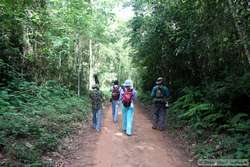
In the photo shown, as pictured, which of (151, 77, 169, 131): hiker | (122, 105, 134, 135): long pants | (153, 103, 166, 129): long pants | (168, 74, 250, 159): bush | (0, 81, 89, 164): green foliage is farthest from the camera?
(153, 103, 166, 129): long pants

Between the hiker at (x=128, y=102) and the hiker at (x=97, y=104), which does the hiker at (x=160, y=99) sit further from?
the hiker at (x=97, y=104)

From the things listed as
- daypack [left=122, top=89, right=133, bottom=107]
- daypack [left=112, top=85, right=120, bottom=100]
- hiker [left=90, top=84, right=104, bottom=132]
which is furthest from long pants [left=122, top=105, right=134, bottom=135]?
daypack [left=112, top=85, right=120, bottom=100]

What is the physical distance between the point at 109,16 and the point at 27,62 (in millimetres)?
11939

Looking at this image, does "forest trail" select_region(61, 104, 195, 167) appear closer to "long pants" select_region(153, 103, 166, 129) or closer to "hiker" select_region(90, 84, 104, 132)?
"hiker" select_region(90, 84, 104, 132)

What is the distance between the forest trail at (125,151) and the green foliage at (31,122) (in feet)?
2.58

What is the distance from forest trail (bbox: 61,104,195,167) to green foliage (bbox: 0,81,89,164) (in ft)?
2.58

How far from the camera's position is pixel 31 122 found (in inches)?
373

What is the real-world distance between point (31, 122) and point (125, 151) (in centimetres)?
294

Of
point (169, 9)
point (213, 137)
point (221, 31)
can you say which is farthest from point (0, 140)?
point (169, 9)

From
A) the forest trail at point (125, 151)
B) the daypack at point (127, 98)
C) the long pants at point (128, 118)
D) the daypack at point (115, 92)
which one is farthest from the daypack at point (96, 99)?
the daypack at point (115, 92)

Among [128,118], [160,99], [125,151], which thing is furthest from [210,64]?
[125,151]

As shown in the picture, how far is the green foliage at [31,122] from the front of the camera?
739 centimetres

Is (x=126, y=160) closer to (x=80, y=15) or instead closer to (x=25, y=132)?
(x=25, y=132)

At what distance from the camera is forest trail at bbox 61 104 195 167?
7945 mm
